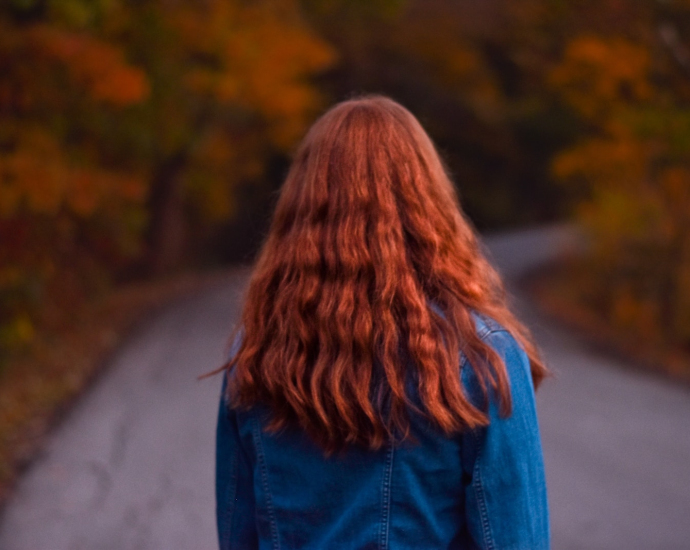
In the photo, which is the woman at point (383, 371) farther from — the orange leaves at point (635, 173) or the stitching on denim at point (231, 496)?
the orange leaves at point (635, 173)

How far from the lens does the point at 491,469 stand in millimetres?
1522

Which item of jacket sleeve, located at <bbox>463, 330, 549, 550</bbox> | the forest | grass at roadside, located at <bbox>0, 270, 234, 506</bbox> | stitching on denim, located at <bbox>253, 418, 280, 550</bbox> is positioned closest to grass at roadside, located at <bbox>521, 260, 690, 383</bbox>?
the forest

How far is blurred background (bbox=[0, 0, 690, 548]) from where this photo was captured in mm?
8461

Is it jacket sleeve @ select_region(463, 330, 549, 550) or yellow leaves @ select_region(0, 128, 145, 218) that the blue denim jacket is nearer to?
jacket sleeve @ select_region(463, 330, 549, 550)

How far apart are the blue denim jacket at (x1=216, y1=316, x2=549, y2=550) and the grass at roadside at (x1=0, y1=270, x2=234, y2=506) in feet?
13.8

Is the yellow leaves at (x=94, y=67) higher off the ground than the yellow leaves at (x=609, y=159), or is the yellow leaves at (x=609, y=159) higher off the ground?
the yellow leaves at (x=94, y=67)

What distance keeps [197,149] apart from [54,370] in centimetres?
740

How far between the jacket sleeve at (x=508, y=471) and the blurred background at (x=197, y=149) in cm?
120

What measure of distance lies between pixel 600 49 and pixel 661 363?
4.04 meters

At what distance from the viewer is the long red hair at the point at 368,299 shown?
1.52m

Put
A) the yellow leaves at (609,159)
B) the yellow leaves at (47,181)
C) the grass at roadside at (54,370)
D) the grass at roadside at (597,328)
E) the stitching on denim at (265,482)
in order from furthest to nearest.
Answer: the yellow leaves at (609,159) < the grass at roadside at (597,328) < the yellow leaves at (47,181) < the grass at roadside at (54,370) < the stitching on denim at (265,482)

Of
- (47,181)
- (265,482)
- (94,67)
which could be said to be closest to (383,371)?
(265,482)

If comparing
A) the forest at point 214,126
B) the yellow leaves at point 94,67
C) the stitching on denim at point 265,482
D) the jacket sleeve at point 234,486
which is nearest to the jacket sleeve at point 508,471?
the stitching on denim at point 265,482

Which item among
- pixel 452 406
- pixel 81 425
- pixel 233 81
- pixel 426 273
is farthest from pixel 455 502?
pixel 233 81
